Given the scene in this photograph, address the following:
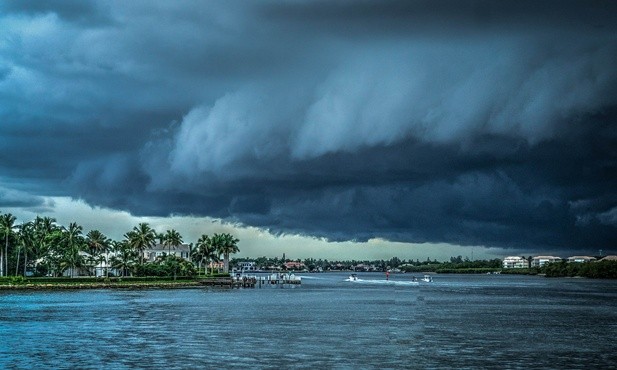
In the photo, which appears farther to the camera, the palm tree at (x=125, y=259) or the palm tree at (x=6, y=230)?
the palm tree at (x=125, y=259)

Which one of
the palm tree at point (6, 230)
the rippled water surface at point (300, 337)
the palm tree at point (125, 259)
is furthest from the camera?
the palm tree at point (125, 259)

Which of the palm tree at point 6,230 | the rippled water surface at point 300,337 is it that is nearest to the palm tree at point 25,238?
the palm tree at point 6,230

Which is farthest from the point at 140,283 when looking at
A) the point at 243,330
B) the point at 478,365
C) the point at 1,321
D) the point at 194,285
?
the point at 478,365

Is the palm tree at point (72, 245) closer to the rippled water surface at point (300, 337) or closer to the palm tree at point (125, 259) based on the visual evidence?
the palm tree at point (125, 259)

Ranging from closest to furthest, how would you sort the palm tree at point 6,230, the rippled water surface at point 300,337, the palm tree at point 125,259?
the rippled water surface at point 300,337 → the palm tree at point 6,230 → the palm tree at point 125,259

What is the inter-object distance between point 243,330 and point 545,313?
49.7 m

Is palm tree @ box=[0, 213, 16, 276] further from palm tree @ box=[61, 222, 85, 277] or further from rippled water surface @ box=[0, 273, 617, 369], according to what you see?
rippled water surface @ box=[0, 273, 617, 369]

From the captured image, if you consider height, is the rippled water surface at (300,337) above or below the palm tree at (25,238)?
below

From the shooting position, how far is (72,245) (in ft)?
624

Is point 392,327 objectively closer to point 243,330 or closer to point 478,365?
point 243,330

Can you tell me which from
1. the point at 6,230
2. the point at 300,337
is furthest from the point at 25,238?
the point at 300,337

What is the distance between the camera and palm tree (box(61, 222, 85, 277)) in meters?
186

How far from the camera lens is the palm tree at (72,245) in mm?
186125

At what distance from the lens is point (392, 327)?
78812 millimetres
